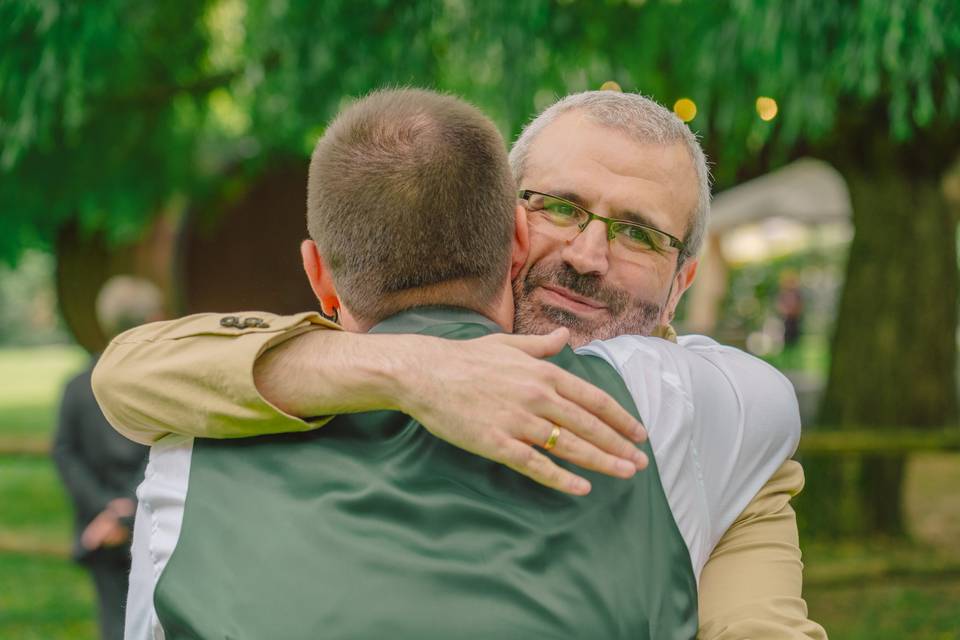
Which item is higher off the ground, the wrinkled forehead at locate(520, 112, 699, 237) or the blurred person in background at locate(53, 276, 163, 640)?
the wrinkled forehead at locate(520, 112, 699, 237)

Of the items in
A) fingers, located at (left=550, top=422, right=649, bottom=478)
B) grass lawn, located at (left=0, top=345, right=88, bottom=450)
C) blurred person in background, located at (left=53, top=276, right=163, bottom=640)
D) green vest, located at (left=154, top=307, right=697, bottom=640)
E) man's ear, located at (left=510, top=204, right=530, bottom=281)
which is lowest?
grass lawn, located at (left=0, top=345, right=88, bottom=450)

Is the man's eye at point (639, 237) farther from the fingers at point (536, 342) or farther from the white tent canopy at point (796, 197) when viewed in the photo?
the white tent canopy at point (796, 197)

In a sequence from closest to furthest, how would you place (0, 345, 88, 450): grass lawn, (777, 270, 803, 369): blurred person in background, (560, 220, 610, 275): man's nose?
1. (560, 220, 610, 275): man's nose
2. (0, 345, 88, 450): grass lawn
3. (777, 270, 803, 369): blurred person in background

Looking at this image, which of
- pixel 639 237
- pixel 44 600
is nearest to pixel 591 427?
pixel 639 237

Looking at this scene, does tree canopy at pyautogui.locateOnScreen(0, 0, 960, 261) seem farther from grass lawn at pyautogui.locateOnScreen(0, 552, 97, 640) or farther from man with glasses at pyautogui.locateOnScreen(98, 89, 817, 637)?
grass lawn at pyautogui.locateOnScreen(0, 552, 97, 640)

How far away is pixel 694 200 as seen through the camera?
2125 millimetres

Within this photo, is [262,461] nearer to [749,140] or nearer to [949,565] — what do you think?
[749,140]

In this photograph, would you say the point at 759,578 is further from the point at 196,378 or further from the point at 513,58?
the point at 513,58

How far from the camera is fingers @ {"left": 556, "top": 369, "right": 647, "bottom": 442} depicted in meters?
1.32

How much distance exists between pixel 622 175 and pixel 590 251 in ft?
0.53

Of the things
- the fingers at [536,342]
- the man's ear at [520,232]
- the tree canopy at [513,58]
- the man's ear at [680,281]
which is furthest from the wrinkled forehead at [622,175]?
the tree canopy at [513,58]

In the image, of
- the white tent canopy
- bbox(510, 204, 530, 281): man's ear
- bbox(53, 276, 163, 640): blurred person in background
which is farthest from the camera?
the white tent canopy

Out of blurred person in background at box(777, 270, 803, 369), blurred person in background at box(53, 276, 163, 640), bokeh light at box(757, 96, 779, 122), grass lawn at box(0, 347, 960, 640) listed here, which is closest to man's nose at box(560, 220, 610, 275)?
blurred person in background at box(53, 276, 163, 640)

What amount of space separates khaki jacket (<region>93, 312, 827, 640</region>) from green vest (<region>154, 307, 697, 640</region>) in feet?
0.21
